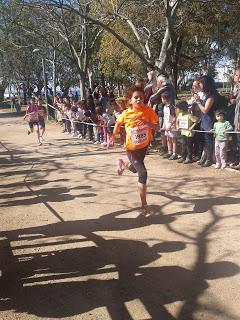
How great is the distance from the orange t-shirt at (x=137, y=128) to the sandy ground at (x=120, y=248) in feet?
3.43

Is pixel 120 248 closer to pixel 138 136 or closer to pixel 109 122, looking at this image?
pixel 138 136

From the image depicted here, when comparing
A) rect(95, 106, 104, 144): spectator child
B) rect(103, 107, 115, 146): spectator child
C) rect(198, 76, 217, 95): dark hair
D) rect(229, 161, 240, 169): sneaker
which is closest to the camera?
rect(229, 161, 240, 169): sneaker

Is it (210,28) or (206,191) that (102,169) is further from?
(210,28)

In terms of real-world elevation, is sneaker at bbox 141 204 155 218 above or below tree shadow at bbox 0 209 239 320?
above

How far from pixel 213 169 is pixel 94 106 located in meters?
7.63

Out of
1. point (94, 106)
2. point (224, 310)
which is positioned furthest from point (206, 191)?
point (94, 106)

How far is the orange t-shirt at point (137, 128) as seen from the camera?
6.75 meters

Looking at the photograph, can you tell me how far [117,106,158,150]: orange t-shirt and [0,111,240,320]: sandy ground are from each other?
1.04 m

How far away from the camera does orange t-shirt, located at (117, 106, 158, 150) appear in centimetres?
675

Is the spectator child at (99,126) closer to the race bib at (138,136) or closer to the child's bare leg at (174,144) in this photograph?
the child's bare leg at (174,144)

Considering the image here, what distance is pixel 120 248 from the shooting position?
18.1ft

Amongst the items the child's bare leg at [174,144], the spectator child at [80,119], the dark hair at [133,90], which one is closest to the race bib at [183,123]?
the child's bare leg at [174,144]

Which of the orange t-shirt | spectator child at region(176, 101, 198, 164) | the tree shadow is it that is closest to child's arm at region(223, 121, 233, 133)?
spectator child at region(176, 101, 198, 164)

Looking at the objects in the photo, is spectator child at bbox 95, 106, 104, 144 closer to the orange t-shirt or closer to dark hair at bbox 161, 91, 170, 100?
dark hair at bbox 161, 91, 170, 100
